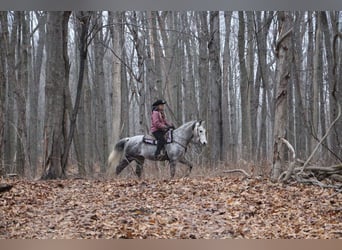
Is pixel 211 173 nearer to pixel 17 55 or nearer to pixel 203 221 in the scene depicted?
pixel 203 221

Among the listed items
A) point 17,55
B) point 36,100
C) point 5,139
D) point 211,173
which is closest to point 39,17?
point 17,55

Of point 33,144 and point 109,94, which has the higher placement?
point 109,94

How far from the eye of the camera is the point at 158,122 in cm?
549

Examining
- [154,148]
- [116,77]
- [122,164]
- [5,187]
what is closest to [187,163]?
[154,148]

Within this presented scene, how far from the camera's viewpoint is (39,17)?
18.0ft

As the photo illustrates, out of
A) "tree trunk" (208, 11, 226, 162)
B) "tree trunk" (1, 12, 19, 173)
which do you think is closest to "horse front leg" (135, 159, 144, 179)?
"tree trunk" (208, 11, 226, 162)

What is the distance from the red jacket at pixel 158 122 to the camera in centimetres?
547

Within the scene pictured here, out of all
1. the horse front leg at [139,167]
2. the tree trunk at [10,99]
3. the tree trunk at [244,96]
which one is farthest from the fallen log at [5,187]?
the tree trunk at [244,96]

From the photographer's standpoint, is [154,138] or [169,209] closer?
[169,209]

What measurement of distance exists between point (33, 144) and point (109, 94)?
2.69 ft

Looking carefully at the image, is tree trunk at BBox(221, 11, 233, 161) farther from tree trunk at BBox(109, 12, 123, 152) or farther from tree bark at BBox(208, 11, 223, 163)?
tree trunk at BBox(109, 12, 123, 152)

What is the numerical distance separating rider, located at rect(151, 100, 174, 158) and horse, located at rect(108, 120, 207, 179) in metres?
0.05

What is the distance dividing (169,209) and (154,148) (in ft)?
1.88

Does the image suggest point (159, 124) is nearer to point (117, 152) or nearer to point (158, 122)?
point (158, 122)
